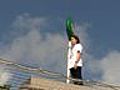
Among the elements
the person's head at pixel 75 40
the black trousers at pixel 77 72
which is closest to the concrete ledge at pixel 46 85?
the black trousers at pixel 77 72

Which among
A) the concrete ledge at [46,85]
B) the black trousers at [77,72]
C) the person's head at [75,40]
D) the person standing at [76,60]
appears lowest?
the concrete ledge at [46,85]

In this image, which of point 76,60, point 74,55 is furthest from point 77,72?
point 74,55

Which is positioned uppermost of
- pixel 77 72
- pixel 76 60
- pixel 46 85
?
pixel 76 60

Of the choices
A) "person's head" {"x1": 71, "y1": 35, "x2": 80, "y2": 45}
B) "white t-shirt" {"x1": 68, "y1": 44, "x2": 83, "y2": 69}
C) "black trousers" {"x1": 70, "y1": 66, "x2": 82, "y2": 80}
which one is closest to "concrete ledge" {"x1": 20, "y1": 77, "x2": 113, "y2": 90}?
"black trousers" {"x1": 70, "y1": 66, "x2": 82, "y2": 80}

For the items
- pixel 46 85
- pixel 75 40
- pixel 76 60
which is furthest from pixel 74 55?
pixel 46 85

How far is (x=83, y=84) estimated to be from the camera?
42.3 ft

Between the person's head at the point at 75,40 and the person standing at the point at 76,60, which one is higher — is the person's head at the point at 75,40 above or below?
above

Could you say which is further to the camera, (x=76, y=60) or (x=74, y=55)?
(x=74, y=55)

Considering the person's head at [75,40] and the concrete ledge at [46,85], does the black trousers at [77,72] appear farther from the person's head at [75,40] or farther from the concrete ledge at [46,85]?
the concrete ledge at [46,85]

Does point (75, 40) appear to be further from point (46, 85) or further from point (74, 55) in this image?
point (46, 85)

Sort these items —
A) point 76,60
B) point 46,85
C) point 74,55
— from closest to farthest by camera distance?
point 46,85 → point 76,60 → point 74,55

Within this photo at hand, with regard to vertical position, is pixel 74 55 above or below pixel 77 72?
above

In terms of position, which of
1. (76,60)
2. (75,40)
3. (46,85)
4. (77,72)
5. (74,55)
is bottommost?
(46,85)

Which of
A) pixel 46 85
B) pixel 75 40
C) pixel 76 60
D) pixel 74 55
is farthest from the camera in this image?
pixel 75 40
